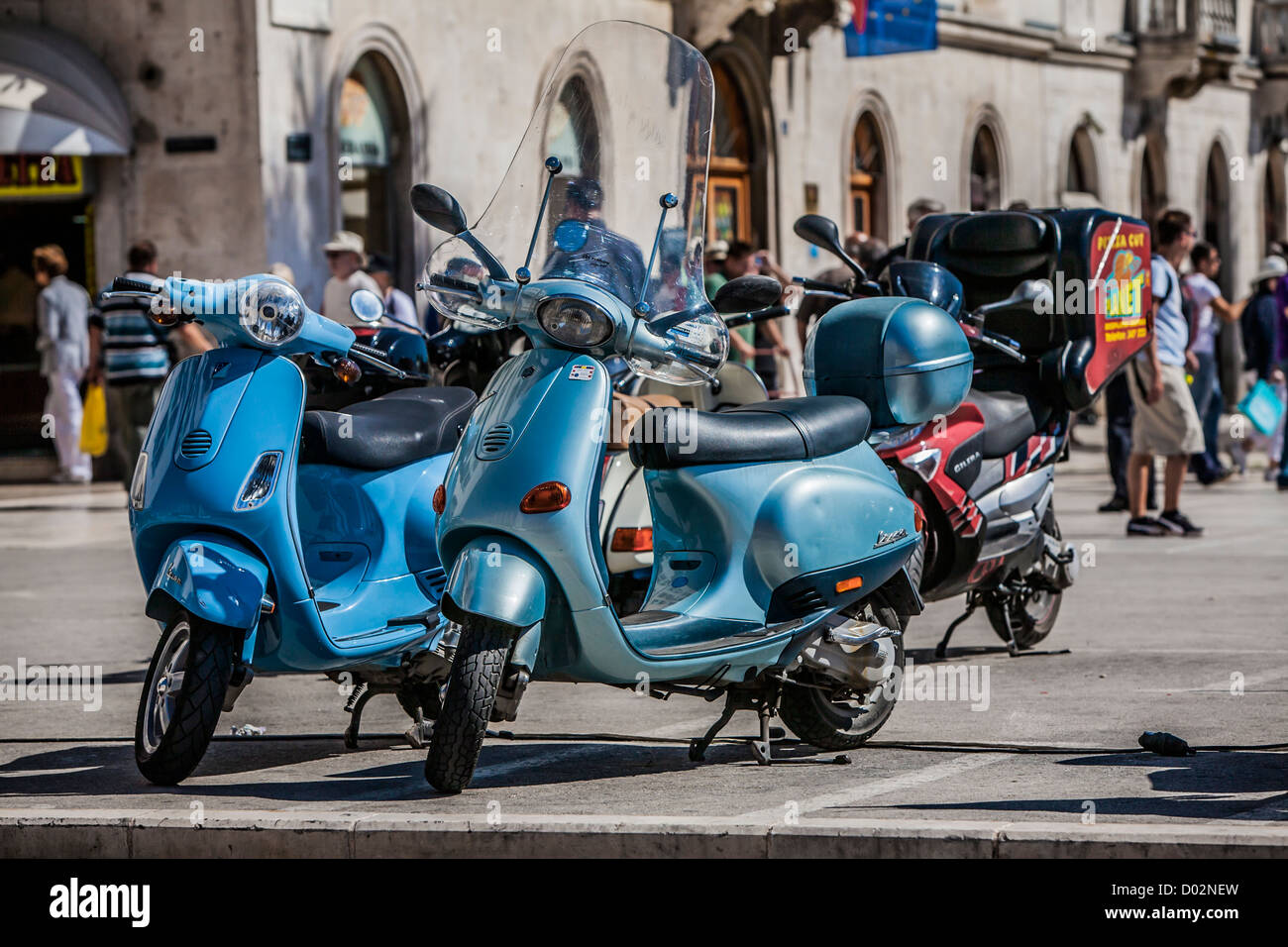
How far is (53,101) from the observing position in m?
17.6

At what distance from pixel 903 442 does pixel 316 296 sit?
11.5 meters

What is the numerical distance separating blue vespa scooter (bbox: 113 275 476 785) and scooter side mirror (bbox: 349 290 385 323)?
0.02 metres

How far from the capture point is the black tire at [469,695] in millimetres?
5387

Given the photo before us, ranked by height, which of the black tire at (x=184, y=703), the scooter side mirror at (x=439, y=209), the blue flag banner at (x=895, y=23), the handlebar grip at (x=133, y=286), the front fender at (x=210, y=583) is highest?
the blue flag banner at (x=895, y=23)

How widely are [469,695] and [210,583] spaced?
852mm

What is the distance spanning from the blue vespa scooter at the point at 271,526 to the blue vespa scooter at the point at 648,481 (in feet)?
1.66

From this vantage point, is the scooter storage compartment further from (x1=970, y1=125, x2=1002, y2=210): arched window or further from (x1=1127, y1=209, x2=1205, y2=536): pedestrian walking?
(x1=970, y1=125, x2=1002, y2=210): arched window

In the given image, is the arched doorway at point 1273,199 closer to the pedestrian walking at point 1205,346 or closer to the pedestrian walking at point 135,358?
the pedestrian walking at point 1205,346

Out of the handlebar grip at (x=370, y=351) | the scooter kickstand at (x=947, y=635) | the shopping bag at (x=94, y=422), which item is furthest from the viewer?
the shopping bag at (x=94, y=422)

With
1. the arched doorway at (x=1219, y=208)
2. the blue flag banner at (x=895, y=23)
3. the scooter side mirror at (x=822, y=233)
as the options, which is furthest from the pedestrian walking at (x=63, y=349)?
the arched doorway at (x=1219, y=208)

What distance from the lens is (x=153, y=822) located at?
5.27m

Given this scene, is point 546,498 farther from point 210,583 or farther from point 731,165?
point 731,165

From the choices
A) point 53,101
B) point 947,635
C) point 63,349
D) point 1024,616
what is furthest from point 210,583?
point 63,349
